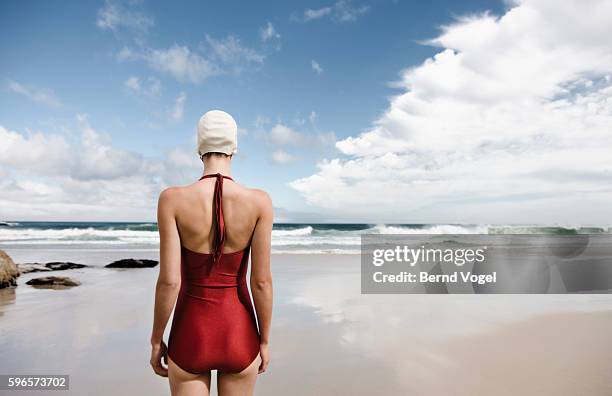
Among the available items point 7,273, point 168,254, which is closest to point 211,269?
point 168,254

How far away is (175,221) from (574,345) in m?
5.31

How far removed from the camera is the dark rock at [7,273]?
7910mm

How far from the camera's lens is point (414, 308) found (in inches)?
271

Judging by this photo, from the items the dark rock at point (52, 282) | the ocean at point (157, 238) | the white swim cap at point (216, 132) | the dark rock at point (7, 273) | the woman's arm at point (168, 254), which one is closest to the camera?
Answer: the woman's arm at point (168, 254)

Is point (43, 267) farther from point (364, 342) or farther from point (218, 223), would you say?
point (218, 223)

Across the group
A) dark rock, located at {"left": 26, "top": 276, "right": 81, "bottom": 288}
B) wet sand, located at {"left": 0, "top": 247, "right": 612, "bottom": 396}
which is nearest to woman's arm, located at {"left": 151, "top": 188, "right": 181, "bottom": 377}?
wet sand, located at {"left": 0, "top": 247, "right": 612, "bottom": 396}

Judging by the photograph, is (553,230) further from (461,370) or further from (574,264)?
(461,370)

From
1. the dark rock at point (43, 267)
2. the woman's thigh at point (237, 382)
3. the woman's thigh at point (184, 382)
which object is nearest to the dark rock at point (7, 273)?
the dark rock at point (43, 267)

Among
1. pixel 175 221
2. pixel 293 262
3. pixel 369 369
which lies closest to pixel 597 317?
pixel 369 369

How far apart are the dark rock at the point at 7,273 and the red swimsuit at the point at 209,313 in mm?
7913

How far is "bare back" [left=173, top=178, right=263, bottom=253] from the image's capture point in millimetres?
1960

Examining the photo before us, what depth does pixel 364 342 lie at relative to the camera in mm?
5004

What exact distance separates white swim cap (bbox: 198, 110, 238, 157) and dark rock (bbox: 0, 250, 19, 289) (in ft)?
26.8

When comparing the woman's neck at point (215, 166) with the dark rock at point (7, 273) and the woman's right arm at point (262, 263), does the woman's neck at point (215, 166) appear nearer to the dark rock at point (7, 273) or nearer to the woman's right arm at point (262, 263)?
the woman's right arm at point (262, 263)
